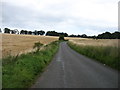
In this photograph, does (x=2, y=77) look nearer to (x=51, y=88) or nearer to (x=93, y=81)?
(x=51, y=88)

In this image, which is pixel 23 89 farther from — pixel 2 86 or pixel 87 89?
pixel 87 89

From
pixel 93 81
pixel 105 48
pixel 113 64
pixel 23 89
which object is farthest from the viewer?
pixel 105 48

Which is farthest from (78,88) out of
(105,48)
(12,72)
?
(105,48)

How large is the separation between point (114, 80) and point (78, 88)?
3.07m

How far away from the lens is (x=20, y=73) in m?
13.0

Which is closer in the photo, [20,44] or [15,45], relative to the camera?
[15,45]

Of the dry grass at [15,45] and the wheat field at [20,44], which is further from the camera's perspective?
the dry grass at [15,45]

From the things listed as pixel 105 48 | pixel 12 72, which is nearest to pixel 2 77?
pixel 12 72

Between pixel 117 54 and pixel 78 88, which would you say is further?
pixel 117 54

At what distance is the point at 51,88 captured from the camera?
10477 millimetres

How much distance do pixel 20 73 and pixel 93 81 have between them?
145 inches

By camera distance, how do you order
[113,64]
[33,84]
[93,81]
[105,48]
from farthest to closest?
[105,48] → [113,64] → [93,81] → [33,84]

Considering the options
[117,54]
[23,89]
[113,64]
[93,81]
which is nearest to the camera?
[23,89]

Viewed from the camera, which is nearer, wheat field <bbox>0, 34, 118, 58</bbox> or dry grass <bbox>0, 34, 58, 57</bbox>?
wheat field <bbox>0, 34, 118, 58</bbox>
